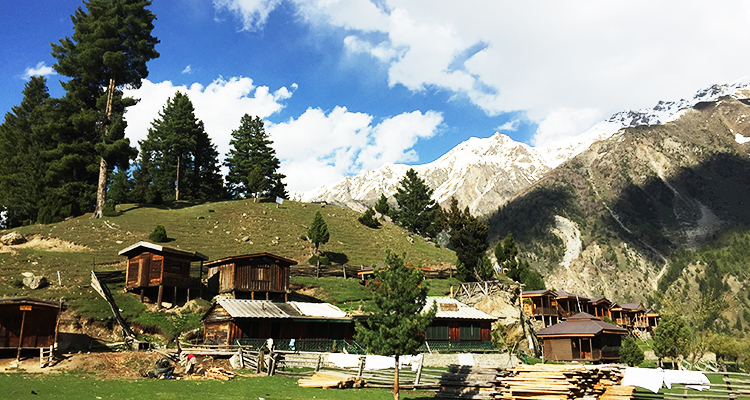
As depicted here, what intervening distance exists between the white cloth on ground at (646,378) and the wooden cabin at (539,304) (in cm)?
4124

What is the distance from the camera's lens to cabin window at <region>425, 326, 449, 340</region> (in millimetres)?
43253

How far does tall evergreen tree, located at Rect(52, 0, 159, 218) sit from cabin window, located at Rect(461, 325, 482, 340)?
47.9 m

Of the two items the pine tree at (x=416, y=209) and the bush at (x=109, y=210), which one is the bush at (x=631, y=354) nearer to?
the pine tree at (x=416, y=209)

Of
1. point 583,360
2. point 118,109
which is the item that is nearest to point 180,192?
point 118,109

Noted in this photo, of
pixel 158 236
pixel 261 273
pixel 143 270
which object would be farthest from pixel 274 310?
pixel 158 236

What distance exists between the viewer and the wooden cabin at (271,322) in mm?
35062

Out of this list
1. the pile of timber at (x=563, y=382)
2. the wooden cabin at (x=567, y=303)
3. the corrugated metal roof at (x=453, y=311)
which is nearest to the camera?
the pile of timber at (x=563, y=382)

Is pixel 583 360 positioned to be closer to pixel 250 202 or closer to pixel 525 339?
pixel 525 339

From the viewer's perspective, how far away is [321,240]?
65.2 metres

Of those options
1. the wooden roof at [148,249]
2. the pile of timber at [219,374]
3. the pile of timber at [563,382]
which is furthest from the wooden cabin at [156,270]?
the pile of timber at [563,382]

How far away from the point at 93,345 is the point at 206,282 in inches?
639

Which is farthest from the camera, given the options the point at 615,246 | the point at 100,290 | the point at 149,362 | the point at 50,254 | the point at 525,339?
the point at 615,246

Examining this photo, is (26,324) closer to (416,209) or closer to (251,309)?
(251,309)

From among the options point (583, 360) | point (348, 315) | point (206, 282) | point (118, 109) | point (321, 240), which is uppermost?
point (118, 109)
